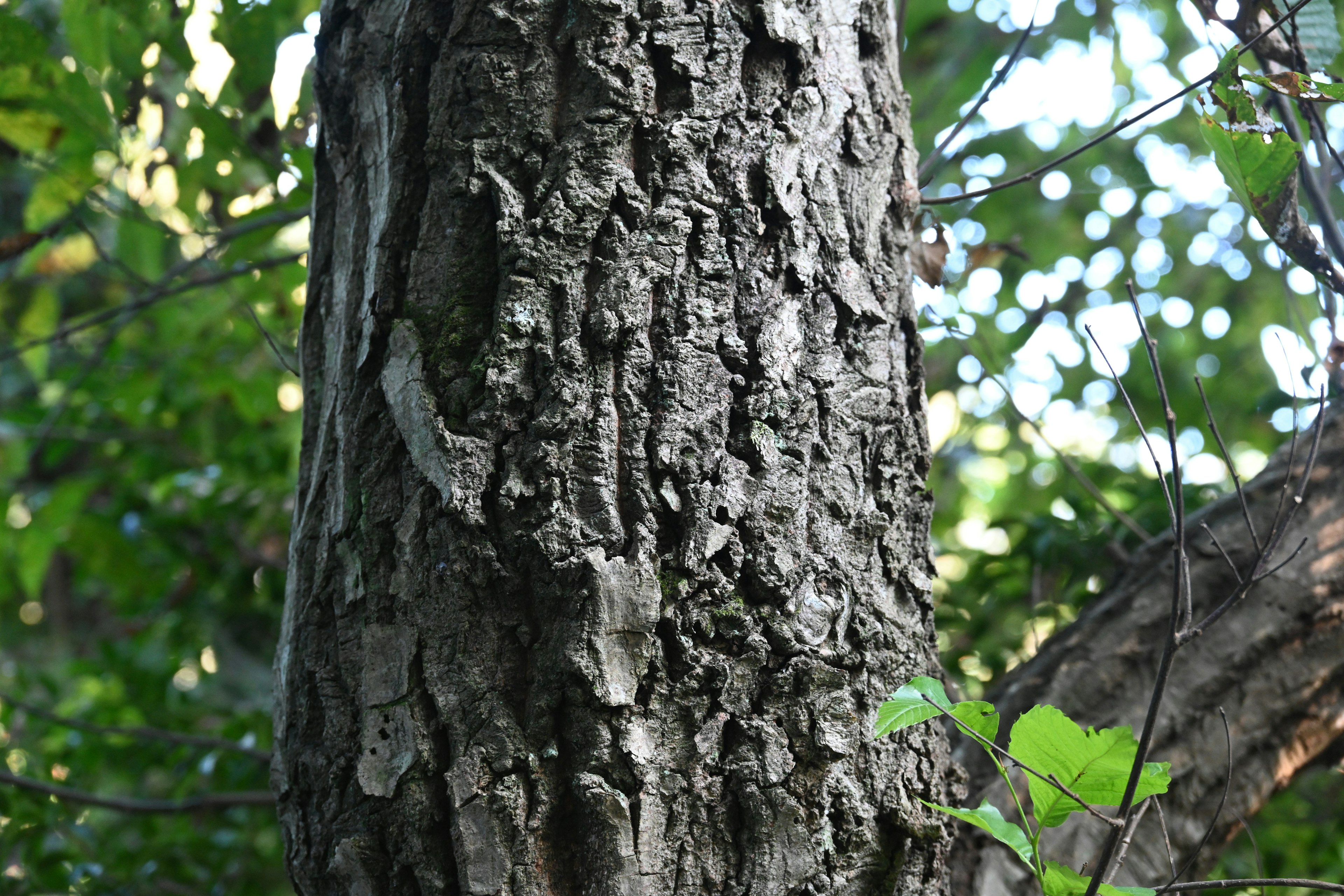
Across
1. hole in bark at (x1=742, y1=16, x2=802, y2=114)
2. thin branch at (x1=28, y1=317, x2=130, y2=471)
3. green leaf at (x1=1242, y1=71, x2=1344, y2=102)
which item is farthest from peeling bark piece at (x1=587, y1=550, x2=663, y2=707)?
thin branch at (x1=28, y1=317, x2=130, y2=471)

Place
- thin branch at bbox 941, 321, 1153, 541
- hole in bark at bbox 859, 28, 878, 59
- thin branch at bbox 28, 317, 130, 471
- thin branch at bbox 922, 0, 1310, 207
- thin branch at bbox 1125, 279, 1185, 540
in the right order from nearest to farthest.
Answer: thin branch at bbox 1125, 279, 1185, 540, thin branch at bbox 922, 0, 1310, 207, hole in bark at bbox 859, 28, 878, 59, thin branch at bbox 941, 321, 1153, 541, thin branch at bbox 28, 317, 130, 471

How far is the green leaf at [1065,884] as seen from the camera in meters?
0.69

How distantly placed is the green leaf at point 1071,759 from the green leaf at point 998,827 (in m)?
0.02

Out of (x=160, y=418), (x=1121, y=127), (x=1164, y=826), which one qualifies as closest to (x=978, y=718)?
(x=1164, y=826)

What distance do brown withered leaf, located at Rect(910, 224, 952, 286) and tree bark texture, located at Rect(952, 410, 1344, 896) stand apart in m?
0.61

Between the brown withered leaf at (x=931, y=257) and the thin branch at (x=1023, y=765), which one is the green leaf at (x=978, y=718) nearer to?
the thin branch at (x=1023, y=765)

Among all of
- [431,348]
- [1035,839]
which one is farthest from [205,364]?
[1035,839]

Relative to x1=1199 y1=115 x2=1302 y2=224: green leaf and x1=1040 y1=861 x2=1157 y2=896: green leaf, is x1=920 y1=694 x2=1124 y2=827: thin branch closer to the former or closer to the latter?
x1=1040 y1=861 x2=1157 y2=896: green leaf

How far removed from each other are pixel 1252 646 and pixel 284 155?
69.0 inches

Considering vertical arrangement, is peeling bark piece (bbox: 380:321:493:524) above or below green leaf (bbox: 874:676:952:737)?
above

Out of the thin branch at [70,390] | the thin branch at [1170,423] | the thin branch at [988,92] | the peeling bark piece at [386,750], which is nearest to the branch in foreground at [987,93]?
the thin branch at [988,92]

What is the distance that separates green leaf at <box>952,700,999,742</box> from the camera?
71 centimetres

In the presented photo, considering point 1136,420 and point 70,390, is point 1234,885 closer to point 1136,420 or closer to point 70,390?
point 1136,420

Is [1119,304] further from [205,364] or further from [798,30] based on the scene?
[205,364]
